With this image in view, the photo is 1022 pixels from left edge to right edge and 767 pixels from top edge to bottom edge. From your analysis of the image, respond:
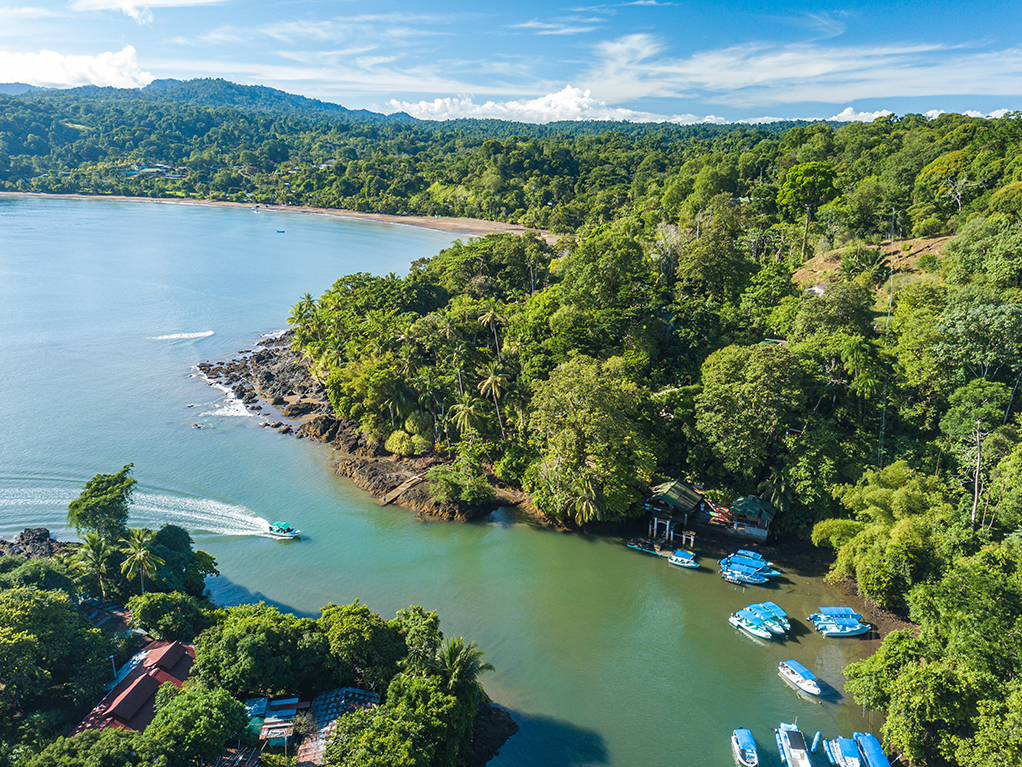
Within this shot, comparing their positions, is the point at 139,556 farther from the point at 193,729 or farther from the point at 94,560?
the point at 193,729

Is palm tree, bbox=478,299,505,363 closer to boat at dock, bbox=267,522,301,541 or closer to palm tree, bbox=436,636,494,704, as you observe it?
boat at dock, bbox=267,522,301,541

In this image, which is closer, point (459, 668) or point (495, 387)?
point (459, 668)

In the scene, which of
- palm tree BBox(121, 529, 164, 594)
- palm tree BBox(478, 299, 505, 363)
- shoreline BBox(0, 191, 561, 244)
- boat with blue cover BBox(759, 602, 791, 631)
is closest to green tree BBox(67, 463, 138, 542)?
palm tree BBox(121, 529, 164, 594)

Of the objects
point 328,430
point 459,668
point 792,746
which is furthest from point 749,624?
point 328,430

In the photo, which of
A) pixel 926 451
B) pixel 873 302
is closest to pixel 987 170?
pixel 873 302

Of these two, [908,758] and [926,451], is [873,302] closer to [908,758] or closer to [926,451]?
[926,451]

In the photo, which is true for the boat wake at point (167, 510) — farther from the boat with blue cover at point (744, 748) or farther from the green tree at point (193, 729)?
the boat with blue cover at point (744, 748)
